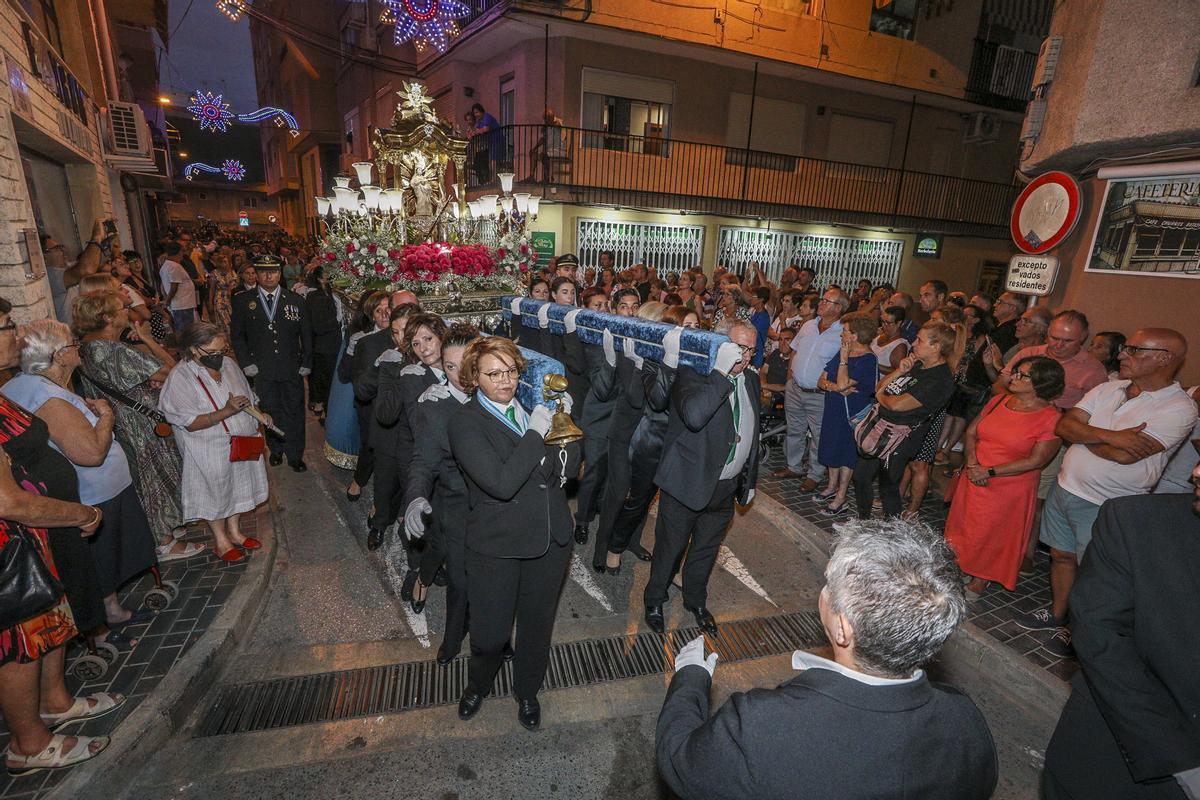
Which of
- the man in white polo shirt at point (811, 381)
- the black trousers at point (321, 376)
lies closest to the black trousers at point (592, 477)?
the man in white polo shirt at point (811, 381)

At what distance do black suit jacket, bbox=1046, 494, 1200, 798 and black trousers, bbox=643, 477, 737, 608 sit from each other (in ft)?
6.58

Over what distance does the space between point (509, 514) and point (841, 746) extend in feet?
5.79

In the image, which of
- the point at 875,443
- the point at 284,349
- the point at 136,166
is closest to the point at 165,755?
the point at 284,349

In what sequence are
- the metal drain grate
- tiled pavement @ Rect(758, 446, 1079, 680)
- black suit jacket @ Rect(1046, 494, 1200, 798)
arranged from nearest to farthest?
black suit jacket @ Rect(1046, 494, 1200, 798) < the metal drain grate < tiled pavement @ Rect(758, 446, 1079, 680)

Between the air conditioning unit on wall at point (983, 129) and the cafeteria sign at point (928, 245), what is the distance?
120 inches

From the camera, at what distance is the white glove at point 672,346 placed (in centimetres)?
347

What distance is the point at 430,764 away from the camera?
2.88m

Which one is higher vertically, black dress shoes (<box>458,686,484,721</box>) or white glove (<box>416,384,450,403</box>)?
white glove (<box>416,384,450,403</box>)

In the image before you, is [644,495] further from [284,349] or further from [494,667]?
[284,349]

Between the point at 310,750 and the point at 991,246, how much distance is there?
78.3 feet

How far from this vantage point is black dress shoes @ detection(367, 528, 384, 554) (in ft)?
15.9

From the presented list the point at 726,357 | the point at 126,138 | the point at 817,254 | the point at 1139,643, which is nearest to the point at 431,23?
the point at 126,138

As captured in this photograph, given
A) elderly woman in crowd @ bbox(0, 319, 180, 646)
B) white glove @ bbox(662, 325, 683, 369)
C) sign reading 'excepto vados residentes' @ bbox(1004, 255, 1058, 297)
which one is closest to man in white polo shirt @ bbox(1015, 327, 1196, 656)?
white glove @ bbox(662, 325, 683, 369)

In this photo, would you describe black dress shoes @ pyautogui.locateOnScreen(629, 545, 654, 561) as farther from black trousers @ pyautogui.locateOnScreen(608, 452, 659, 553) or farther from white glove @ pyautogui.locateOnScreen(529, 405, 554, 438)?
white glove @ pyautogui.locateOnScreen(529, 405, 554, 438)
